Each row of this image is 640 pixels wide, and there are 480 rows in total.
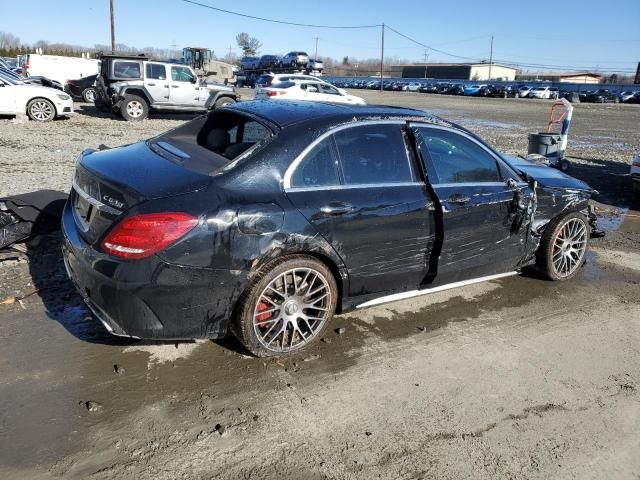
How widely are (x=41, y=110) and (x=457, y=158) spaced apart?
1432cm

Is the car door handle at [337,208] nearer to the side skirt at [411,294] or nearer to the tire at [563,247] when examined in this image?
the side skirt at [411,294]

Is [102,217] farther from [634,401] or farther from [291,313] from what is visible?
[634,401]

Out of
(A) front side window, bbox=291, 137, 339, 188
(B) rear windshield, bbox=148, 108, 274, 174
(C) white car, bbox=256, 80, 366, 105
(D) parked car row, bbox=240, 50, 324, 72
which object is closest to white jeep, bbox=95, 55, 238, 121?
(C) white car, bbox=256, 80, 366, 105

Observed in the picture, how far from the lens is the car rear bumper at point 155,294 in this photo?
299 cm

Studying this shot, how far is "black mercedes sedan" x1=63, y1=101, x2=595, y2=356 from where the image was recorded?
3049 millimetres

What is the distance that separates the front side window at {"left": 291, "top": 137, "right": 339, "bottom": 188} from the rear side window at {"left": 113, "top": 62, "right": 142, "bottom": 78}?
15.1 m

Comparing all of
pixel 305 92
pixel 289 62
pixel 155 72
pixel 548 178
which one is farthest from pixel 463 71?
pixel 548 178

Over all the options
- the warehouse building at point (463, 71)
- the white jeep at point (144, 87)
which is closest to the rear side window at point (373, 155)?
the white jeep at point (144, 87)

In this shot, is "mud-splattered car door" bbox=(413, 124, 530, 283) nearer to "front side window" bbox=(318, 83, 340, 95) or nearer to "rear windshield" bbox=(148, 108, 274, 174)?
"rear windshield" bbox=(148, 108, 274, 174)

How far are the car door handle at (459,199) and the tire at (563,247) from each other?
1.25m

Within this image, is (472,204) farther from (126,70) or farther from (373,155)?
(126,70)

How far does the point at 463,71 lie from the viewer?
10681cm

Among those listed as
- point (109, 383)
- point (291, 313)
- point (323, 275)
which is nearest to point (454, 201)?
point (323, 275)

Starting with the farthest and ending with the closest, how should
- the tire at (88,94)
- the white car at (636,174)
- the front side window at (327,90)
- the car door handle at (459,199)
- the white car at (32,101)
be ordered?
the front side window at (327,90) < the tire at (88,94) < the white car at (32,101) < the white car at (636,174) < the car door handle at (459,199)
